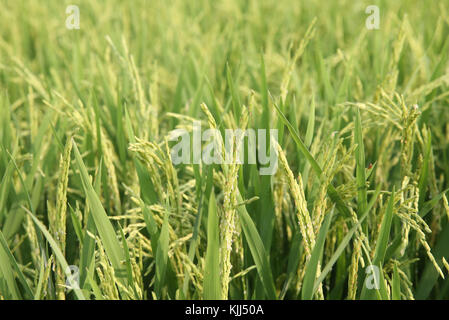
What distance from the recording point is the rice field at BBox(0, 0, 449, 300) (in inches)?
34.5

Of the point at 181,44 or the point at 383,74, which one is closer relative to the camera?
the point at 383,74

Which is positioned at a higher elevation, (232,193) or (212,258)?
(232,193)

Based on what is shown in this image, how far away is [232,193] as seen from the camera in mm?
819

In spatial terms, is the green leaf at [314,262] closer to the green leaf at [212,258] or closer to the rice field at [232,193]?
the rice field at [232,193]

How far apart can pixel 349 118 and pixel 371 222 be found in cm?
33

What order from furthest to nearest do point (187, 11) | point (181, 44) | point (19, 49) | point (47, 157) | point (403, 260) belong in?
Answer: point (187, 11) → point (19, 49) → point (181, 44) → point (47, 157) → point (403, 260)

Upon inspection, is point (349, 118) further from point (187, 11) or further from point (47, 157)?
point (187, 11)

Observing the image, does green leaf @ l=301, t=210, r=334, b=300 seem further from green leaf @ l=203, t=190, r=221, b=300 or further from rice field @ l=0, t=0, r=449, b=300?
green leaf @ l=203, t=190, r=221, b=300

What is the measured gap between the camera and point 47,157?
1.30 metres

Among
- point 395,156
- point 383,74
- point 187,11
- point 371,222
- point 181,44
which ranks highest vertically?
point 187,11

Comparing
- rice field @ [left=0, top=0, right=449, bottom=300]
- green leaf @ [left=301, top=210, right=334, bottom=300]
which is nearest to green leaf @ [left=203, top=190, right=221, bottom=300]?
rice field @ [left=0, top=0, right=449, bottom=300]

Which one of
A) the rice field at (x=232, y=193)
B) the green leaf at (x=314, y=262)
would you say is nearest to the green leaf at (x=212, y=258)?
the rice field at (x=232, y=193)

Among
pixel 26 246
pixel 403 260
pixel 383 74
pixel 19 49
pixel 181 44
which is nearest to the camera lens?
pixel 403 260
